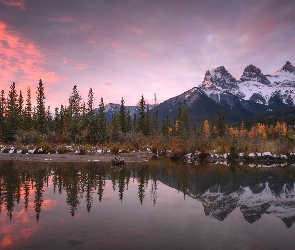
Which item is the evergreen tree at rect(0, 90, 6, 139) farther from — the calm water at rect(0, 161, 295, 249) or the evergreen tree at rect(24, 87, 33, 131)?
the calm water at rect(0, 161, 295, 249)

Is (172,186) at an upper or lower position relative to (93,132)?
lower

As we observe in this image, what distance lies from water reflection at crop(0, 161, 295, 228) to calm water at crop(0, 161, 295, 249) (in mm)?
58

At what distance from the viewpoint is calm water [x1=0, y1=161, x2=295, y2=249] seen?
1057cm

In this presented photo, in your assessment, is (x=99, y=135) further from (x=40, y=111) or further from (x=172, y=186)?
(x=172, y=186)

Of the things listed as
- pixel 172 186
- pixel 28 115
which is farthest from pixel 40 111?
pixel 172 186

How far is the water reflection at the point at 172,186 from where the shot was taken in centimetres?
1563

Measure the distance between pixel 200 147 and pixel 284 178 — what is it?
1822 cm

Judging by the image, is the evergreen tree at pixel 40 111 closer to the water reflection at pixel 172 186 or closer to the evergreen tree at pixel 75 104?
the evergreen tree at pixel 75 104

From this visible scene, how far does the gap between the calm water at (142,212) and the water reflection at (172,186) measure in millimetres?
58

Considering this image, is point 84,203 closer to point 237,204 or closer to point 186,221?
point 186,221

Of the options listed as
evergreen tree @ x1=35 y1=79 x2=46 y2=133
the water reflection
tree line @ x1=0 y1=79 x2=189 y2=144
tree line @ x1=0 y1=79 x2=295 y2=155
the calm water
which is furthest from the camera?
evergreen tree @ x1=35 y1=79 x2=46 y2=133

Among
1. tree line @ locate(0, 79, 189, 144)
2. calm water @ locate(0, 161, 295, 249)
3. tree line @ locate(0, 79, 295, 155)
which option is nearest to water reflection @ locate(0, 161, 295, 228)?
calm water @ locate(0, 161, 295, 249)

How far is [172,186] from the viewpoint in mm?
22359

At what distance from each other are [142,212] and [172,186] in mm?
8150
